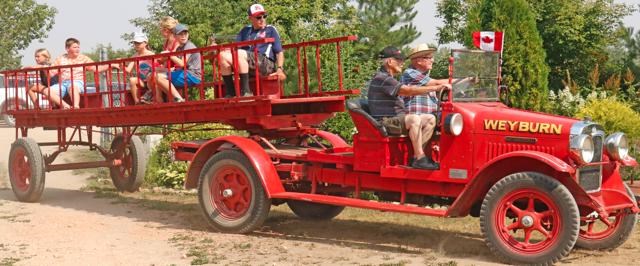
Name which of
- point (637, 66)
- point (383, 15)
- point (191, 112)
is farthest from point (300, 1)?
point (191, 112)

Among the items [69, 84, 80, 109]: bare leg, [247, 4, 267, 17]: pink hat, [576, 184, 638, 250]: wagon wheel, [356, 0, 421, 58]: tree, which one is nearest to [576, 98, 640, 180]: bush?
[576, 184, 638, 250]: wagon wheel

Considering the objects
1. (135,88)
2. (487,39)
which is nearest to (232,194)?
(135,88)

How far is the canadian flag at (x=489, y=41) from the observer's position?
28.8 ft

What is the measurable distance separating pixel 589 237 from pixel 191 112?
4225 millimetres

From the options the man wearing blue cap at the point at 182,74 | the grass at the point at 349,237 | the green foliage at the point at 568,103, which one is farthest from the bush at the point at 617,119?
the man wearing blue cap at the point at 182,74

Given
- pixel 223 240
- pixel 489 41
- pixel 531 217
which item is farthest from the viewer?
pixel 489 41

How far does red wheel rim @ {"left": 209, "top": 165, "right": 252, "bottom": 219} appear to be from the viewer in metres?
9.18

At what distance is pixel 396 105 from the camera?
27.2ft

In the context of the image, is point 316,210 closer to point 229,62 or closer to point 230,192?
point 230,192

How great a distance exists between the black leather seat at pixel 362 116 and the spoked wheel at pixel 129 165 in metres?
4.82

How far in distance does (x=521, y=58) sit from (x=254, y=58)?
773 cm

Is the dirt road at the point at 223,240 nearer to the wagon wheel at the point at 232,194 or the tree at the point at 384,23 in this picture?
the wagon wheel at the point at 232,194

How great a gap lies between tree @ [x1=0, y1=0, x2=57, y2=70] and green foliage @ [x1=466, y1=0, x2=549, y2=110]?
109ft

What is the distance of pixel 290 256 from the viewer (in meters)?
7.89
